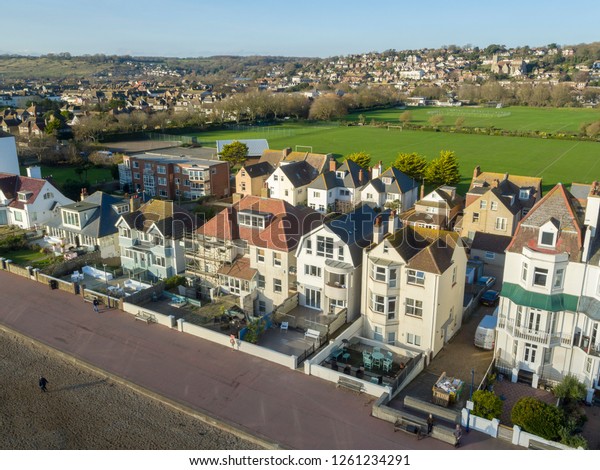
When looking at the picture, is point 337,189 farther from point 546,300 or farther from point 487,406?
point 487,406

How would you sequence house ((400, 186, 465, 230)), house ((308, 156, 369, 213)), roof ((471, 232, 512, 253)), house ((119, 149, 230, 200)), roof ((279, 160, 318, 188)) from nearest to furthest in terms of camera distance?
1. roof ((471, 232, 512, 253))
2. house ((400, 186, 465, 230))
3. house ((308, 156, 369, 213))
4. roof ((279, 160, 318, 188))
5. house ((119, 149, 230, 200))

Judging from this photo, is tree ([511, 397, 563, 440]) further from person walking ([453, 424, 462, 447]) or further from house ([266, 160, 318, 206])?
house ([266, 160, 318, 206])

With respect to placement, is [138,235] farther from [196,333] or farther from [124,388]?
[124,388]

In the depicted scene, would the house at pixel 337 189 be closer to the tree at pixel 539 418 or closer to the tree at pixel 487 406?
the tree at pixel 487 406

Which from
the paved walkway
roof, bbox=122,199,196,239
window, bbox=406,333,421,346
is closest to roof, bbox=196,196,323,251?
roof, bbox=122,199,196,239

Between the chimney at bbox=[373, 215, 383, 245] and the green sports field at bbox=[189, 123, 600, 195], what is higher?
the chimney at bbox=[373, 215, 383, 245]

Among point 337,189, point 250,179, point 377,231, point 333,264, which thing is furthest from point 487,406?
point 250,179
